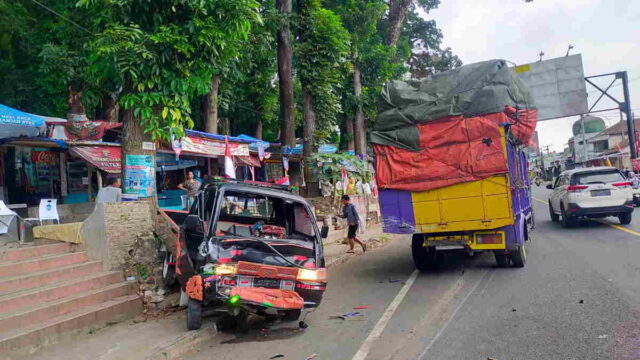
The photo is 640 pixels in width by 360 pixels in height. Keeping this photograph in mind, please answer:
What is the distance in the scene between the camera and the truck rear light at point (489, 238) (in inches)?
327

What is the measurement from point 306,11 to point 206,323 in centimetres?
1260

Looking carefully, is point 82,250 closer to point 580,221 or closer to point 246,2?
point 246,2

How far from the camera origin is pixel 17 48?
1526 centimetres

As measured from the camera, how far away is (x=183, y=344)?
556 centimetres

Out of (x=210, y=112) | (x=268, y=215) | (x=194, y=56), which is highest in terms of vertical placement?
(x=210, y=112)

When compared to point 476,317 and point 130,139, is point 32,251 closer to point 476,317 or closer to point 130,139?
point 130,139

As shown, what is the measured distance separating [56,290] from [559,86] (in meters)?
23.7

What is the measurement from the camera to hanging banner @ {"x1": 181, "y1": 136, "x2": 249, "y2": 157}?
45.3 ft

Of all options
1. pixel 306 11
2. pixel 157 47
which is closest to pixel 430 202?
pixel 157 47

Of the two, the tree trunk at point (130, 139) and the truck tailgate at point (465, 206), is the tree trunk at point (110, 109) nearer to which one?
the tree trunk at point (130, 139)

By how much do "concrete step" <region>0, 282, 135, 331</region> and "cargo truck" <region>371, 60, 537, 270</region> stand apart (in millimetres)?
4828

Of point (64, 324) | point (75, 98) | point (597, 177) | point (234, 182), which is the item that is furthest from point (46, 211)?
point (597, 177)

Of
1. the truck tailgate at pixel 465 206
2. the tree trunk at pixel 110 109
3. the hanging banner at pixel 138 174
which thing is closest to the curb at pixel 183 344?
the hanging banner at pixel 138 174

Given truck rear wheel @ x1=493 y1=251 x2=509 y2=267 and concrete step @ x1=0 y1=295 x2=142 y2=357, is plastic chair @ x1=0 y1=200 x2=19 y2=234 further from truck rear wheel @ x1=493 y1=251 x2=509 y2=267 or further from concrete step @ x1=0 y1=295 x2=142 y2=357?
truck rear wheel @ x1=493 y1=251 x2=509 y2=267
